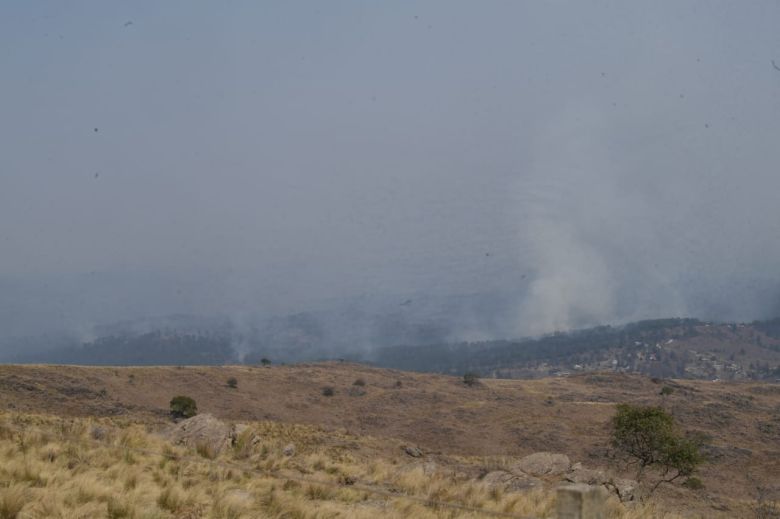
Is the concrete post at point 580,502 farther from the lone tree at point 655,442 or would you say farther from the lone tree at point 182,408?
the lone tree at point 182,408

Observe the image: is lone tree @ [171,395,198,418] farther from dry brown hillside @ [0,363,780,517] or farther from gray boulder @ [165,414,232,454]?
gray boulder @ [165,414,232,454]

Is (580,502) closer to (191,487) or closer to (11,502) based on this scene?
(11,502)

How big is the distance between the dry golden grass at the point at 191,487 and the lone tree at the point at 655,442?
2451cm

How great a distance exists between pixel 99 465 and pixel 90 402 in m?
55.2

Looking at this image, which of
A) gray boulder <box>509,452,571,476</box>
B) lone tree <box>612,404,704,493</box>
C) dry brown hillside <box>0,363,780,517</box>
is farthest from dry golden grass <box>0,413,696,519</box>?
lone tree <box>612,404,704,493</box>

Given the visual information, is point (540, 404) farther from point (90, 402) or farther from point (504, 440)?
point (90, 402)

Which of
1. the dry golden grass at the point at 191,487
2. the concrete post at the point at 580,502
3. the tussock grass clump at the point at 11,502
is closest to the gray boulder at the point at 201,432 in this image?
the dry golden grass at the point at 191,487

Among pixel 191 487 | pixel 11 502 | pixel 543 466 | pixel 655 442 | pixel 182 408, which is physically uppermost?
pixel 11 502

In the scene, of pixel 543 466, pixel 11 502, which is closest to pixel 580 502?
pixel 11 502

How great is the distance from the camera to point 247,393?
82000 millimetres

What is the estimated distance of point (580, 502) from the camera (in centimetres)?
748

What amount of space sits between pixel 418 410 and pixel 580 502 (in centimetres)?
7598

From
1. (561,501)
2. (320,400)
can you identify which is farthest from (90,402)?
(561,501)

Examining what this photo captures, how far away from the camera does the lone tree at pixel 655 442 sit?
1455 inches
